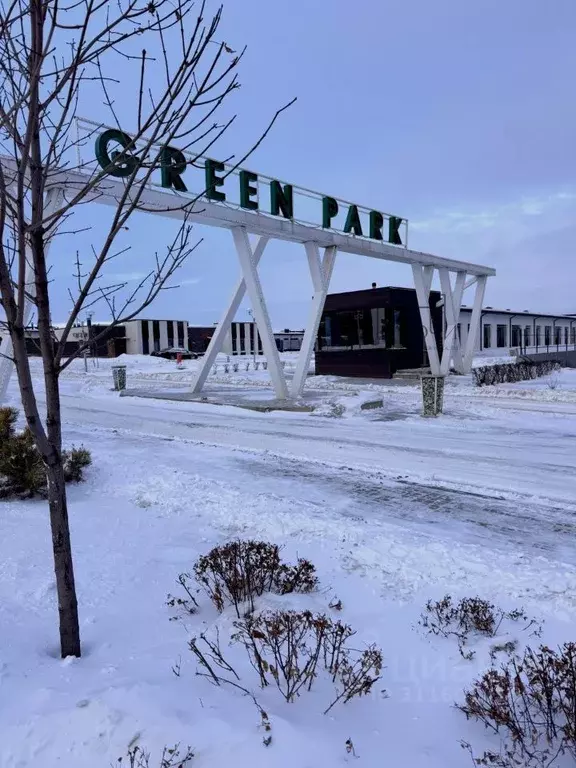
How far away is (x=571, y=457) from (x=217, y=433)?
22.0ft

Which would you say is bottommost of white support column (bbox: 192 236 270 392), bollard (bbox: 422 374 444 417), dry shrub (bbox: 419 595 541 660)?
dry shrub (bbox: 419 595 541 660)

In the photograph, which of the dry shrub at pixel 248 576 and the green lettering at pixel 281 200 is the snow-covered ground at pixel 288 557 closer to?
the dry shrub at pixel 248 576

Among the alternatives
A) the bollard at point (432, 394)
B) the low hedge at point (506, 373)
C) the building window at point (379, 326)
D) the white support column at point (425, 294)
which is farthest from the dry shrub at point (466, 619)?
the building window at point (379, 326)

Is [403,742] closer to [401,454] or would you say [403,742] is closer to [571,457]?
[401,454]

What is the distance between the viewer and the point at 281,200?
48.9ft

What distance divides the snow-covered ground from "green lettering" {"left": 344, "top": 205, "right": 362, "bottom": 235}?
8.85 m

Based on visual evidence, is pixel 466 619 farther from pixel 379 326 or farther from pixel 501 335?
pixel 501 335

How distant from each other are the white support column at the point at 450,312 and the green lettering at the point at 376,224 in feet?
18.3

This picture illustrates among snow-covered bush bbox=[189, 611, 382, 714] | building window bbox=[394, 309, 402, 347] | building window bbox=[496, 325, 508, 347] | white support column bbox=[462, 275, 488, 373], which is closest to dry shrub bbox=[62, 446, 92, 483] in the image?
snow-covered bush bbox=[189, 611, 382, 714]

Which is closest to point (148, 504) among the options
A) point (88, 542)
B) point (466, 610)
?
point (88, 542)

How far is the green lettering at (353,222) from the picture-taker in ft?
55.5

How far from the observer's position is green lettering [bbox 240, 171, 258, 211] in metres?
14.1

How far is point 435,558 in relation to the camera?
4.57 m

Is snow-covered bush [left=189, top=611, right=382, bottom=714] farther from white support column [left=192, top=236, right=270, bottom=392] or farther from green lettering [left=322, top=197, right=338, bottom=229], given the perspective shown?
green lettering [left=322, top=197, right=338, bottom=229]
